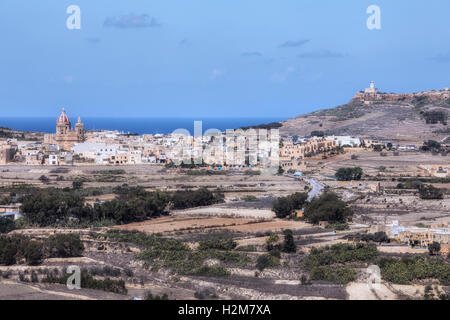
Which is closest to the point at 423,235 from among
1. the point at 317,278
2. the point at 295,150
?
the point at 317,278

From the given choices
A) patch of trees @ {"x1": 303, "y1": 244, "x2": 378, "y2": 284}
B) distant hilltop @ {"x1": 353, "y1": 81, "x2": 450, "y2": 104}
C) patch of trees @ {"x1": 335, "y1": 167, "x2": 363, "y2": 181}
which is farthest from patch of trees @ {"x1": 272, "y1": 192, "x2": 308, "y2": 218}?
distant hilltop @ {"x1": 353, "y1": 81, "x2": 450, "y2": 104}

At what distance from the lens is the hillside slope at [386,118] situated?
6656cm

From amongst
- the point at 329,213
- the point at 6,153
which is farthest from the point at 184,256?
the point at 6,153

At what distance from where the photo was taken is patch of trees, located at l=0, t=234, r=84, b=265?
66.9ft

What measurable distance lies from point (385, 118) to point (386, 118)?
0.49 feet

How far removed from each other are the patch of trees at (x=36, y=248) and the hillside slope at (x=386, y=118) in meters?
44.6

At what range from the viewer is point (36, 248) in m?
20.8

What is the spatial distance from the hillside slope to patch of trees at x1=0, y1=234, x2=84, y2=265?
146 feet

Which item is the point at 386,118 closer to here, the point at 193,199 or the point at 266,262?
the point at 193,199

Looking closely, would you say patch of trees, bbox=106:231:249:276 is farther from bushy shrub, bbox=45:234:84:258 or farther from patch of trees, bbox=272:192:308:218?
patch of trees, bbox=272:192:308:218

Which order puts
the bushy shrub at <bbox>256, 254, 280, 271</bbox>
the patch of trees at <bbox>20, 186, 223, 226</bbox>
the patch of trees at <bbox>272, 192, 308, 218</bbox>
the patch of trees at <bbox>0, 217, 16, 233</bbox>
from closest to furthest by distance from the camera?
the bushy shrub at <bbox>256, 254, 280, 271</bbox> → the patch of trees at <bbox>0, 217, 16, 233</bbox> → the patch of trees at <bbox>20, 186, 223, 226</bbox> → the patch of trees at <bbox>272, 192, 308, 218</bbox>

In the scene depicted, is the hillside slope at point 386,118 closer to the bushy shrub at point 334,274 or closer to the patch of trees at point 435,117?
the patch of trees at point 435,117

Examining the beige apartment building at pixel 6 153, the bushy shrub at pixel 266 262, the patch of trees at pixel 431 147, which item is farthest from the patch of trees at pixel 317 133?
the bushy shrub at pixel 266 262
